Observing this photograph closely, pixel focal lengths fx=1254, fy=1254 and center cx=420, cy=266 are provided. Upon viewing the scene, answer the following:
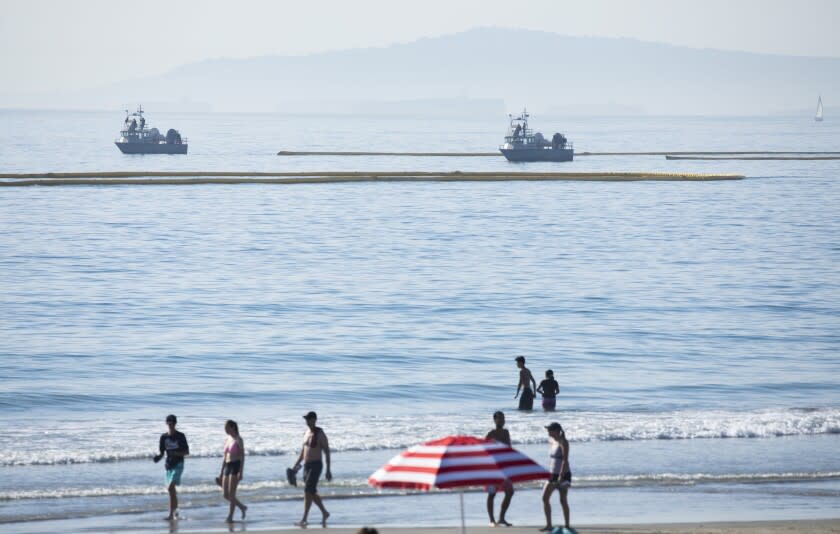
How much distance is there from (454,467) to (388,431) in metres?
15.5

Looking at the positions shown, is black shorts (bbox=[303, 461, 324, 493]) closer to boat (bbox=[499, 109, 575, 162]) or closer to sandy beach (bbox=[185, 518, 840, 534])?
sandy beach (bbox=[185, 518, 840, 534])

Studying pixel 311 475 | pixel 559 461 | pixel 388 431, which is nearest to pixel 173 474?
pixel 311 475

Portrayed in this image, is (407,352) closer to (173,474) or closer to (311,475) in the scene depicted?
(173,474)

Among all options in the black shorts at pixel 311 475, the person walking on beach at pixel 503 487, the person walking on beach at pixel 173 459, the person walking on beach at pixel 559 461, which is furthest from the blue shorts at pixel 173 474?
the person walking on beach at pixel 559 461

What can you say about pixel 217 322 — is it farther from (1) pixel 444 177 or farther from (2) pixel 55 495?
(1) pixel 444 177

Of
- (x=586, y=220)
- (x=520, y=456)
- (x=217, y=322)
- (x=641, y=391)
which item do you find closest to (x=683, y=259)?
(x=586, y=220)

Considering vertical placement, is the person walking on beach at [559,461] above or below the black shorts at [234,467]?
above

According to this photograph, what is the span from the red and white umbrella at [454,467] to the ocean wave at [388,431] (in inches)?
501

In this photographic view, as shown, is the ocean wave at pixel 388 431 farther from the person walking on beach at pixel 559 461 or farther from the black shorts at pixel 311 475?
the person walking on beach at pixel 559 461

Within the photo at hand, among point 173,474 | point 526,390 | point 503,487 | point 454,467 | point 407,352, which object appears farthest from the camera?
point 407,352

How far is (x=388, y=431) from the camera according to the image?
3094 centimetres

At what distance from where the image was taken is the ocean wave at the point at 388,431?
28.4 m

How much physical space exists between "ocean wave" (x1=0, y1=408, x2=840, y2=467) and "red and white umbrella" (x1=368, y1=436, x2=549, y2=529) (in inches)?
501

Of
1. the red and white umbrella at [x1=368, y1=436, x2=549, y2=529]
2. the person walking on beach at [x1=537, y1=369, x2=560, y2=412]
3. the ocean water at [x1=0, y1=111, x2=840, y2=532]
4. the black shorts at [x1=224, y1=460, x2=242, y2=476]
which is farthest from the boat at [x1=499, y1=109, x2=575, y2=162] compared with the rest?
the red and white umbrella at [x1=368, y1=436, x2=549, y2=529]
